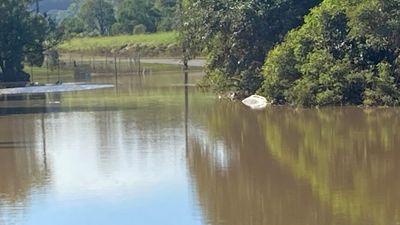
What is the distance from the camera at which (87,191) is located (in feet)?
51.3

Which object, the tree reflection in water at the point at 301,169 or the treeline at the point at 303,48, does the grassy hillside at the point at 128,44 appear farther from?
the tree reflection in water at the point at 301,169

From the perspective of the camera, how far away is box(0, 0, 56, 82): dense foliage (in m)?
45.6

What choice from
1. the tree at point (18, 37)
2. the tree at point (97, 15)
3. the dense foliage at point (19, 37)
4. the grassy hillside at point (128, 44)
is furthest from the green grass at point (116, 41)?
the tree at point (18, 37)

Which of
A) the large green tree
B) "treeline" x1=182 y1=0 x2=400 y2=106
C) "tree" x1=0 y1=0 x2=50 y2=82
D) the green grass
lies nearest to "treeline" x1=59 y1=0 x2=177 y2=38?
the green grass

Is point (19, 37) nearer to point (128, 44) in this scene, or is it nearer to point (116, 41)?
point (128, 44)

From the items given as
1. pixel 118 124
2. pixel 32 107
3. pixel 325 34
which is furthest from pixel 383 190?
pixel 32 107

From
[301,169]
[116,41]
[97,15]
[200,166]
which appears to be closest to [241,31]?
[200,166]

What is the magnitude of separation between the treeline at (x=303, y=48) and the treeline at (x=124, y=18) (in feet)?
135

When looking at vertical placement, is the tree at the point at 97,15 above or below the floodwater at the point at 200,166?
above

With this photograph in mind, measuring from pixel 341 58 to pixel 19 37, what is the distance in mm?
21637

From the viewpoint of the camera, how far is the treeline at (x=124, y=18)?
77.9m

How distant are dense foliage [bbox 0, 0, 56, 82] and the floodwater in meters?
15.6

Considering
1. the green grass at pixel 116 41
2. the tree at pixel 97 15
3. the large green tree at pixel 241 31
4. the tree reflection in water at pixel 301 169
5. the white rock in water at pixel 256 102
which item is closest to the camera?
the tree reflection in water at pixel 301 169

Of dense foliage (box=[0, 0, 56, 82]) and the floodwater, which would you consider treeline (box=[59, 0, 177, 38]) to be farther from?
the floodwater
